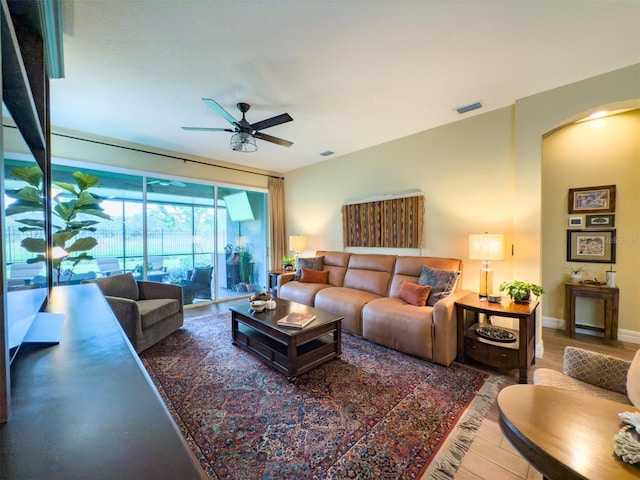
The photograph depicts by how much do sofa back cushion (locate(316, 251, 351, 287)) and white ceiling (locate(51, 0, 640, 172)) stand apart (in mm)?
2139

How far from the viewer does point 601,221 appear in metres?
3.12

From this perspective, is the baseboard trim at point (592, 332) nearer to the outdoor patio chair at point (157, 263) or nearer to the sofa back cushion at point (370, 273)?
the sofa back cushion at point (370, 273)

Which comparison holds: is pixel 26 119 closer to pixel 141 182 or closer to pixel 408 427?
pixel 408 427

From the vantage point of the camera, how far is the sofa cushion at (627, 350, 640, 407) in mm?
1230

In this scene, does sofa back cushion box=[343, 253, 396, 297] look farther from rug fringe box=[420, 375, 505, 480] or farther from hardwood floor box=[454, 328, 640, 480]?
hardwood floor box=[454, 328, 640, 480]

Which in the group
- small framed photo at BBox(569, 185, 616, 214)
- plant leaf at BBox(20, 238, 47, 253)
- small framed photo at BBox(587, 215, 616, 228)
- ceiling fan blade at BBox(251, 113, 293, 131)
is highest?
ceiling fan blade at BBox(251, 113, 293, 131)

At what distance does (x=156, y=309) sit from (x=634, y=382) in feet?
12.2

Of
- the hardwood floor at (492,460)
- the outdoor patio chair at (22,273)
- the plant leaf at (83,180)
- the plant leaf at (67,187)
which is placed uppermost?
the plant leaf at (83,180)

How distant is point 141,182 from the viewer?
13.4 ft

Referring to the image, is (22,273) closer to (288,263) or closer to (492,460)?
(492,460)

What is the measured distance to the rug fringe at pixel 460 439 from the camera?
142 cm

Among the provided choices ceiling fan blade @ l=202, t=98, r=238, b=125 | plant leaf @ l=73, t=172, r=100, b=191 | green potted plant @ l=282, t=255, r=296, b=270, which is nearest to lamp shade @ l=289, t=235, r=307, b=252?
green potted plant @ l=282, t=255, r=296, b=270

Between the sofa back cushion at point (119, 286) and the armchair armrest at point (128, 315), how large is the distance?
0.39m

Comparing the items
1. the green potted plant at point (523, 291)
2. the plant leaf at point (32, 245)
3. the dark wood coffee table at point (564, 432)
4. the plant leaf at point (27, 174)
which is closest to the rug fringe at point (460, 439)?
the dark wood coffee table at point (564, 432)
